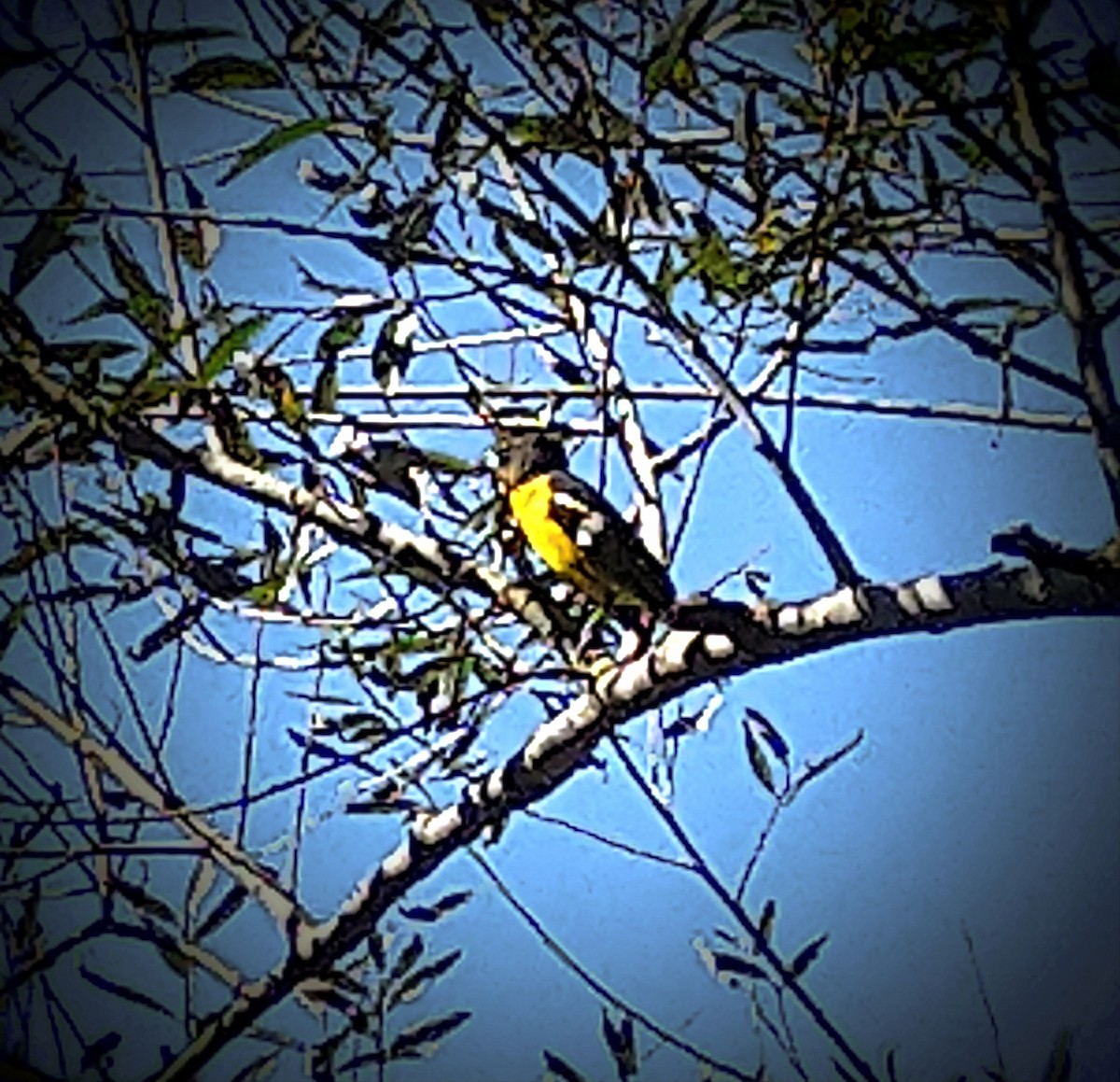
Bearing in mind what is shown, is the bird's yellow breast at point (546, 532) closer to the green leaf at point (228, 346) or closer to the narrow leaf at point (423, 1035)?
the green leaf at point (228, 346)

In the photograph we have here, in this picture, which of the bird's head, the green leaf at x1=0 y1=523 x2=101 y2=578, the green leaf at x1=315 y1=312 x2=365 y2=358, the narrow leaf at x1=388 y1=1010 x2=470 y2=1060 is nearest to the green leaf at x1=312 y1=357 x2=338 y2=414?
the green leaf at x1=315 y1=312 x2=365 y2=358

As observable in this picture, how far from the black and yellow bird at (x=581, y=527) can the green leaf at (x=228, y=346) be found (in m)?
0.18

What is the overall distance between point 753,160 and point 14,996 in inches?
32.6

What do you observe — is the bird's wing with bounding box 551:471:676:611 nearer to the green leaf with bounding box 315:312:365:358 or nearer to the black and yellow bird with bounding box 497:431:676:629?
the black and yellow bird with bounding box 497:431:676:629

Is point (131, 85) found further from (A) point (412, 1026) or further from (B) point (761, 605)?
(A) point (412, 1026)

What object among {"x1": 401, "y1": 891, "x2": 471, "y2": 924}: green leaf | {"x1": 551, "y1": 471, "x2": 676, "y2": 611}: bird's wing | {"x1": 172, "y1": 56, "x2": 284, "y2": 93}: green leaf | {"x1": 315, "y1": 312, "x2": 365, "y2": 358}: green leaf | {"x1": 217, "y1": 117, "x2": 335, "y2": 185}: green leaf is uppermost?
{"x1": 172, "y1": 56, "x2": 284, "y2": 93}: green leaf

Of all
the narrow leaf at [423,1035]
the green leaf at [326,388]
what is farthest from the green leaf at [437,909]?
the green leaf at [326,388]

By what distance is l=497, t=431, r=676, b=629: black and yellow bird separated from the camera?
1.13 m

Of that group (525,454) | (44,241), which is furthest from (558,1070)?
(44,241)

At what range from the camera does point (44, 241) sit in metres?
1.07

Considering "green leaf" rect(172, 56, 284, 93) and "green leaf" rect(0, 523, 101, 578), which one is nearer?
"green leaf" rect(172, 56, 284, 93)

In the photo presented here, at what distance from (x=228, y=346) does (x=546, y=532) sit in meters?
0.28

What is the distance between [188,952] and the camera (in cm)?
125

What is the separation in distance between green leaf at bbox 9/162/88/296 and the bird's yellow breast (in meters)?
0.35
